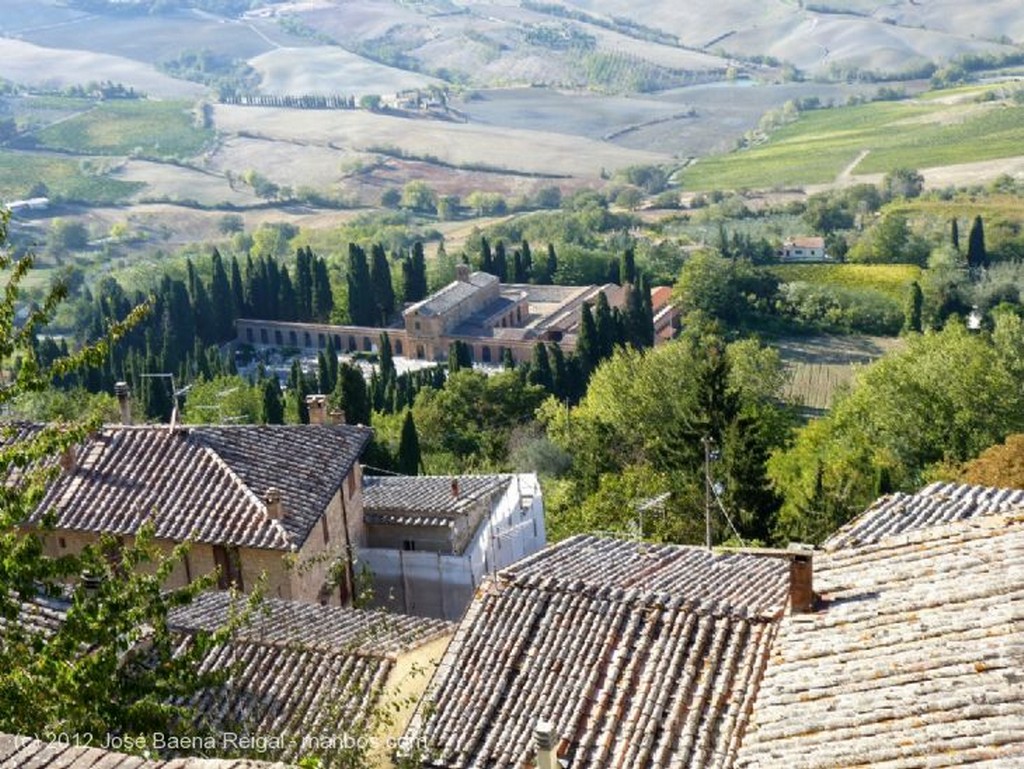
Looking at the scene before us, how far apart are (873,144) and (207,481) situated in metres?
140

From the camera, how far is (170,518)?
2123cm

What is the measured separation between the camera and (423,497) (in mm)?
25500

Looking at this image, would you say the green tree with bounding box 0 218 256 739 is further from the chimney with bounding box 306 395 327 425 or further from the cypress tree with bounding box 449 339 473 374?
the cypress tree with bounding box 449 339 473 374

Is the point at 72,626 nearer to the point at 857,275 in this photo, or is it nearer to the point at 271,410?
the point at 271,410

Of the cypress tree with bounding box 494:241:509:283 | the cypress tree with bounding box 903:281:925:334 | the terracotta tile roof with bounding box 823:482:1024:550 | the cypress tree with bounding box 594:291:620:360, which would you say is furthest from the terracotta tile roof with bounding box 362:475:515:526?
the cypress tree with bounding box 494:241:509:283

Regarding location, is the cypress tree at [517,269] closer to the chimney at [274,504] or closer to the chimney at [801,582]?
the chimney at [274,504]

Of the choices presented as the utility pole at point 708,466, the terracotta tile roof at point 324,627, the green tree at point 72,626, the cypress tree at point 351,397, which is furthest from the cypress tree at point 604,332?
the green tree at point 72,626

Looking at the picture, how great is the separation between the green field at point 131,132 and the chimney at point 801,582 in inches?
6520

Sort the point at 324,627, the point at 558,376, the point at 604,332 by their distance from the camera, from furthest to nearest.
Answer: the point at 604,332, the point at 558,376, the point at 324,627

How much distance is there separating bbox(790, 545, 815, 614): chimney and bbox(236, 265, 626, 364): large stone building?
57763 mm

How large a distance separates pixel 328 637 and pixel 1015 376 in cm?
3229

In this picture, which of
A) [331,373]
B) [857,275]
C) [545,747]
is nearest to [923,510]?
[545,747]

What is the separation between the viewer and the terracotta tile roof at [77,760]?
24.2ft

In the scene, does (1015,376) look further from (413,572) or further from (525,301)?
(525,301)
